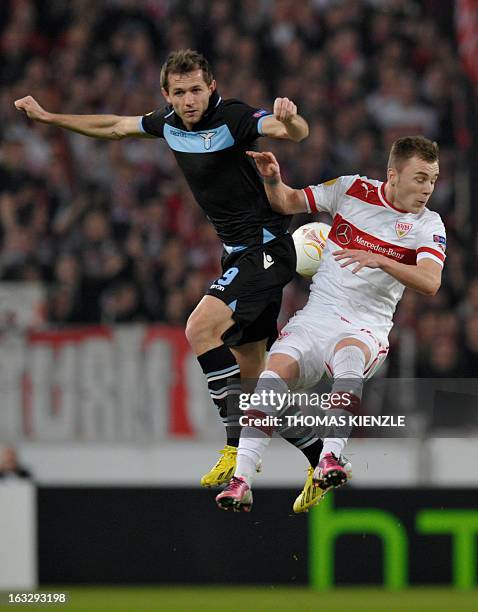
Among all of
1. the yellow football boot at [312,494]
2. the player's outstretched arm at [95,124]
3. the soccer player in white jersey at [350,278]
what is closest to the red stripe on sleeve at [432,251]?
the soccer player in white jersey at [350,278]

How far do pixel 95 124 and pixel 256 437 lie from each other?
1.94 metres

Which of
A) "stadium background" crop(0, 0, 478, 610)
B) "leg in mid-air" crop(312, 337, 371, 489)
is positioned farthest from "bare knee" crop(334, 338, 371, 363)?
"stadium background" crop(0, 0, 478, 610)

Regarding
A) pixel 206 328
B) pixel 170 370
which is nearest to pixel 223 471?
pixel 206 328

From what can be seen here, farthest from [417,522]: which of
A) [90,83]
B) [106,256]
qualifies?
[90,83]

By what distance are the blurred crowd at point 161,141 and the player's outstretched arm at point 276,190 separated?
4014mm

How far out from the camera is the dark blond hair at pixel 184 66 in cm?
706

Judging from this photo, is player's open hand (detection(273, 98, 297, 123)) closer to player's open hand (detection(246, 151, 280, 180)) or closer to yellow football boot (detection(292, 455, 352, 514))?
player's open hand (detection(246, 151, 280, 180))

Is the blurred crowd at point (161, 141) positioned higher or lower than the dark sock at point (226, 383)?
higher

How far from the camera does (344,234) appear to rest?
7348 millimetres

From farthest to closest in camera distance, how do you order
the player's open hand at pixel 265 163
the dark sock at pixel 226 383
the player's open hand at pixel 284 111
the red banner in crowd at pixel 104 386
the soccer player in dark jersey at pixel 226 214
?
the red banner in crowd at pixel 104 386, the dark sock at pixel 226 383, the soccer player in dark jersey at pixel 226 214, the player's open hand at pixel 265 163, the player's open hand at pixel 284 111

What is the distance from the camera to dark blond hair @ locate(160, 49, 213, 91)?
7.06 m

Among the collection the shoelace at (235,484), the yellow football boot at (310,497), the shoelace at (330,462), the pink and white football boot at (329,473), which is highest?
the shoelace at (330,462)

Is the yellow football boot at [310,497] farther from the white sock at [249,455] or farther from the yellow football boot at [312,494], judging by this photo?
the white sock at [249,455]

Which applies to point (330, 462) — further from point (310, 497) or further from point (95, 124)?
point (95, 124)
